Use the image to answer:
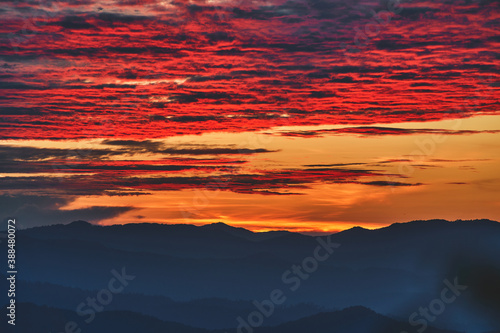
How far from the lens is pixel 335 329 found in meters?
166

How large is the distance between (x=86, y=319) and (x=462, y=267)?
120870 millimetres

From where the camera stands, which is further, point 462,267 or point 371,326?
point 462,267

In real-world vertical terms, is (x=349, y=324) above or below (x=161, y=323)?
below

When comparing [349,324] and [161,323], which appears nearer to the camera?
[349,324]

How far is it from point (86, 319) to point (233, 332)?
4993 cm

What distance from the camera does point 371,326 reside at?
158 meters

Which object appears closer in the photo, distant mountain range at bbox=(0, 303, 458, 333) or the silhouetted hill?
the silhouetted hill

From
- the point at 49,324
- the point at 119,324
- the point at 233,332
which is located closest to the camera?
the point at 49,324

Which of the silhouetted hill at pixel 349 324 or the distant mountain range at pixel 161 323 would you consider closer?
the silhouetted hill at pixel 349 324

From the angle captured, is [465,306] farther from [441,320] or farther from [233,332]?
[233,332]

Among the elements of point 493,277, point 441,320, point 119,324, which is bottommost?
point 493,277

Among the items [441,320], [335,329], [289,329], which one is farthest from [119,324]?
[441,320]

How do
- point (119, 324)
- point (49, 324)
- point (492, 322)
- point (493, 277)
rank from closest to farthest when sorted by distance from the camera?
point (493, 277), point (492, 322), point (49, 324), point (119, 324)

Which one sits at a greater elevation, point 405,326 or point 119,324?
point 119,324
